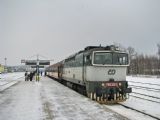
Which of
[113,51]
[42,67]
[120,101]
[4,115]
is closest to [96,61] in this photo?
[113,51]

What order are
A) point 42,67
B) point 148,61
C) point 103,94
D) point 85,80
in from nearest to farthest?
1. point 103,94
2. point 85,80
3. point 148,61
4. point 42,67

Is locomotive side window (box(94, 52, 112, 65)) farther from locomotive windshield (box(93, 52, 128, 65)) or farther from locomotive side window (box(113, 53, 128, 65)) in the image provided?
locomotive side window (box(113, 53, 128, 65))

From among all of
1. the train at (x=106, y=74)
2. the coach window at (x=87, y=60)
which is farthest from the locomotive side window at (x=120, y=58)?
the coach window at (x=87, y=60)

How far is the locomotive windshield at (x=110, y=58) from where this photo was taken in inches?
717

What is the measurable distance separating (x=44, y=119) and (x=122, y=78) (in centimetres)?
843

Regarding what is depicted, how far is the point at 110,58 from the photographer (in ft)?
60.7

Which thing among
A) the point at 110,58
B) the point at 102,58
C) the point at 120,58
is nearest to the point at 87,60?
the point at 102,58

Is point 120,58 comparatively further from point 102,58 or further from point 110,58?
point 102,58

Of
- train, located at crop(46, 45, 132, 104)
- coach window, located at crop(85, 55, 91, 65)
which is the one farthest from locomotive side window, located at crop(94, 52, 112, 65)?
coach window, located at crop(85, 55, 91, 65)

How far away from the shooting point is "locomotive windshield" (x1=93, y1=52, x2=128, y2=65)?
1820 cm

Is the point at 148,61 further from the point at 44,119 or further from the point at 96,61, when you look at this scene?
the point at 44,119

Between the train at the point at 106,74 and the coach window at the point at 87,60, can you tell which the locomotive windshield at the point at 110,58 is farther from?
the coach window at the point at 87,60

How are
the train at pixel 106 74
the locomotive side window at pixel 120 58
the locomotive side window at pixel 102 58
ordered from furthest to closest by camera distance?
the locomotive side window at pixel 120 58 < the locomotive side window at pixel 102 58 < the train at pixel 106 74

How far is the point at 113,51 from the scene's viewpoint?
61.2 feet
